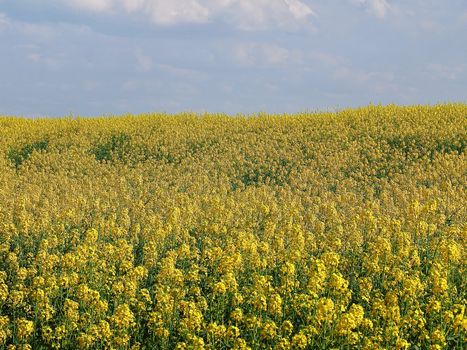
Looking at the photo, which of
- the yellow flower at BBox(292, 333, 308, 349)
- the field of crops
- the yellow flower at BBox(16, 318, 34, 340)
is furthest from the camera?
the field of crops

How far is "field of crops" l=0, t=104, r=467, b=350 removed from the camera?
24.8ft

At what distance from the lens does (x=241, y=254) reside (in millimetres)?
10117

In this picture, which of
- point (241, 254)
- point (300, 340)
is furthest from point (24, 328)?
point (241, 254)

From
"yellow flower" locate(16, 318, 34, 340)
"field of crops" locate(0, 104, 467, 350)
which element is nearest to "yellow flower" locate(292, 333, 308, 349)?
"field of crops" locate(0, 104, 467, 350)

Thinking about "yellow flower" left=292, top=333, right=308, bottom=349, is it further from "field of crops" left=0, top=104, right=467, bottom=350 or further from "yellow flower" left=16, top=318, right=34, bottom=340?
"yellow flower" left=16, top=318, right=34, bottom=340

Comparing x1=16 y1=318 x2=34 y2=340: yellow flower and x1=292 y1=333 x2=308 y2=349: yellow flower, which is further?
x1=16 y1=318 x2=34 y2=340: yellow flower

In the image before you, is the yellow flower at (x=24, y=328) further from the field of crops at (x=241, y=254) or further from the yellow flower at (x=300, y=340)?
the yellow flower at (x=300, y=340)

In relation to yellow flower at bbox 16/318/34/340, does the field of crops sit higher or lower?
higher

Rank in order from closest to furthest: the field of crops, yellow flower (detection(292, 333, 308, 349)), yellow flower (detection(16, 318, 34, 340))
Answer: yellow flower (detection(292, 333, 308, 349)) < yellow flower (detection(16, 318, 34, 340)) < the field of crops

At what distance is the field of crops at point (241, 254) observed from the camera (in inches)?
297

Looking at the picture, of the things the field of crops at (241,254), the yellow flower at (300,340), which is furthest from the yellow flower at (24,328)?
the yellow flower at (300,340)

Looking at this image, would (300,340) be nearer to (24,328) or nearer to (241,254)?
(24,328)

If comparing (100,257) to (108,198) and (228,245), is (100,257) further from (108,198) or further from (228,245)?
(108,198)

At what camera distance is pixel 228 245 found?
10.0 meters
